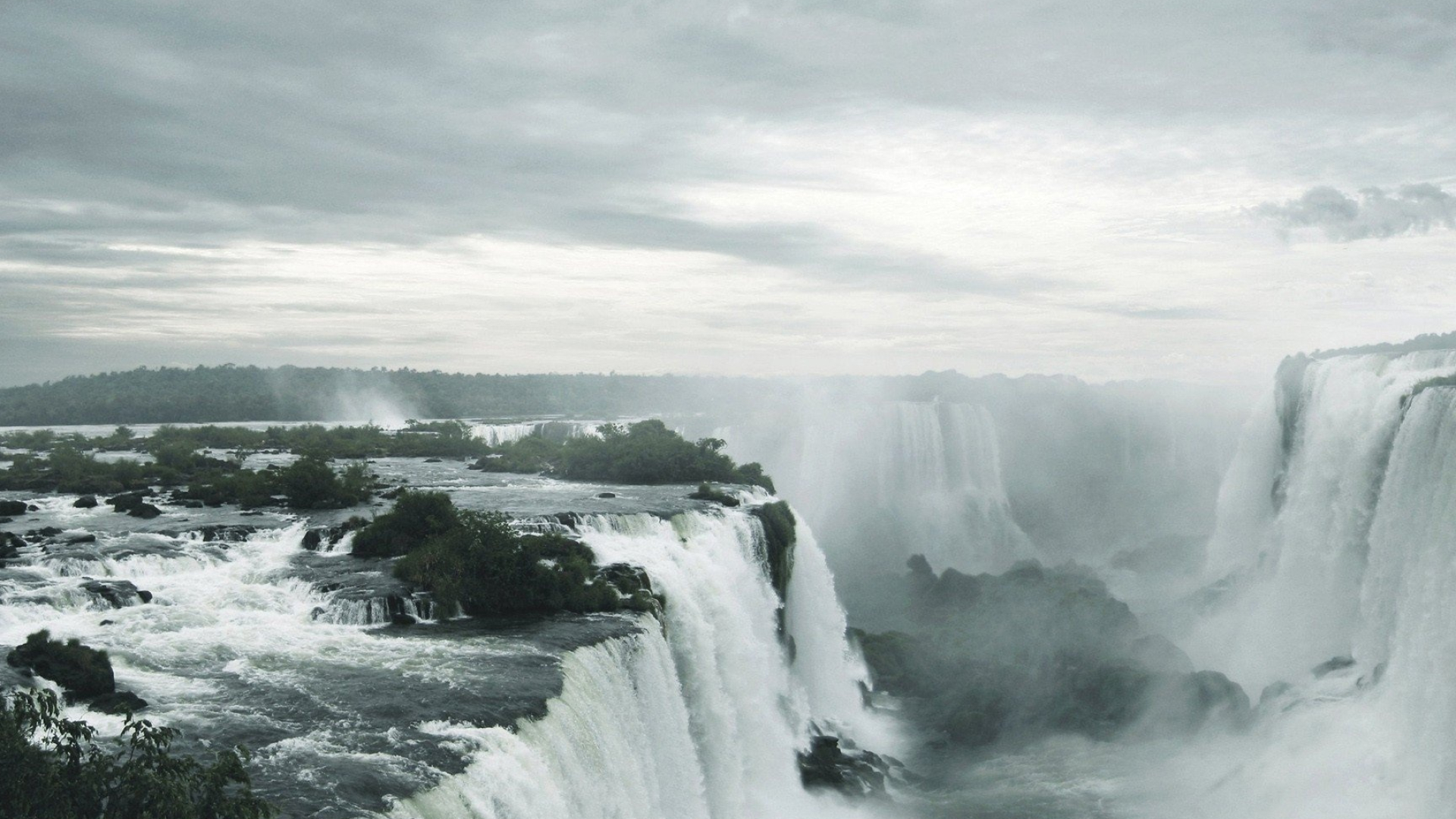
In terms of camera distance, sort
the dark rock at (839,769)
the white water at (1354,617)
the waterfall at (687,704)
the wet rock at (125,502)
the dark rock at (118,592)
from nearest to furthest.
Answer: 1. the waterfall at (687,704)
2. the dark rock at (118,592)
3. the white water at (1354,617)
4. the dark rock at (839,769)
5. the wet rock at (125,502)

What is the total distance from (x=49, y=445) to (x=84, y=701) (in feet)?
153

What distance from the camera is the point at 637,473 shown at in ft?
143

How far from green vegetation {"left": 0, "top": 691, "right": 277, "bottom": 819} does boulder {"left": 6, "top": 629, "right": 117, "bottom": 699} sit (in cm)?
411

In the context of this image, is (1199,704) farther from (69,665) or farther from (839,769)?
(69,665)

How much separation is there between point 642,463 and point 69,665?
30.0 m

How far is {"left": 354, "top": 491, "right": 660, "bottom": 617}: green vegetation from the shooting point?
21359 mm

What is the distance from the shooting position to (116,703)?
13.7 meters

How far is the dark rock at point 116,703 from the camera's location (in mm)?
13414

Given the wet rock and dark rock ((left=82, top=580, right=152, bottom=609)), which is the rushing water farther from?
the wet rock

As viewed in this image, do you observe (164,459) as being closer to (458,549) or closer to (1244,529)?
(458,549)

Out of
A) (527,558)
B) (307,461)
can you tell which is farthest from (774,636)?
(307,461)

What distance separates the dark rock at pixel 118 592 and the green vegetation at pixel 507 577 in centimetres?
497

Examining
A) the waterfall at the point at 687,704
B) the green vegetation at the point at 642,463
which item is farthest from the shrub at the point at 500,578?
the green vegetation at the point at 642,463

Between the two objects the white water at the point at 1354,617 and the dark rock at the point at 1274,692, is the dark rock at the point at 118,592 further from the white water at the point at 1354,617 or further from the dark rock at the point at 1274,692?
Answer: the dark rock at the point at 1274,692
